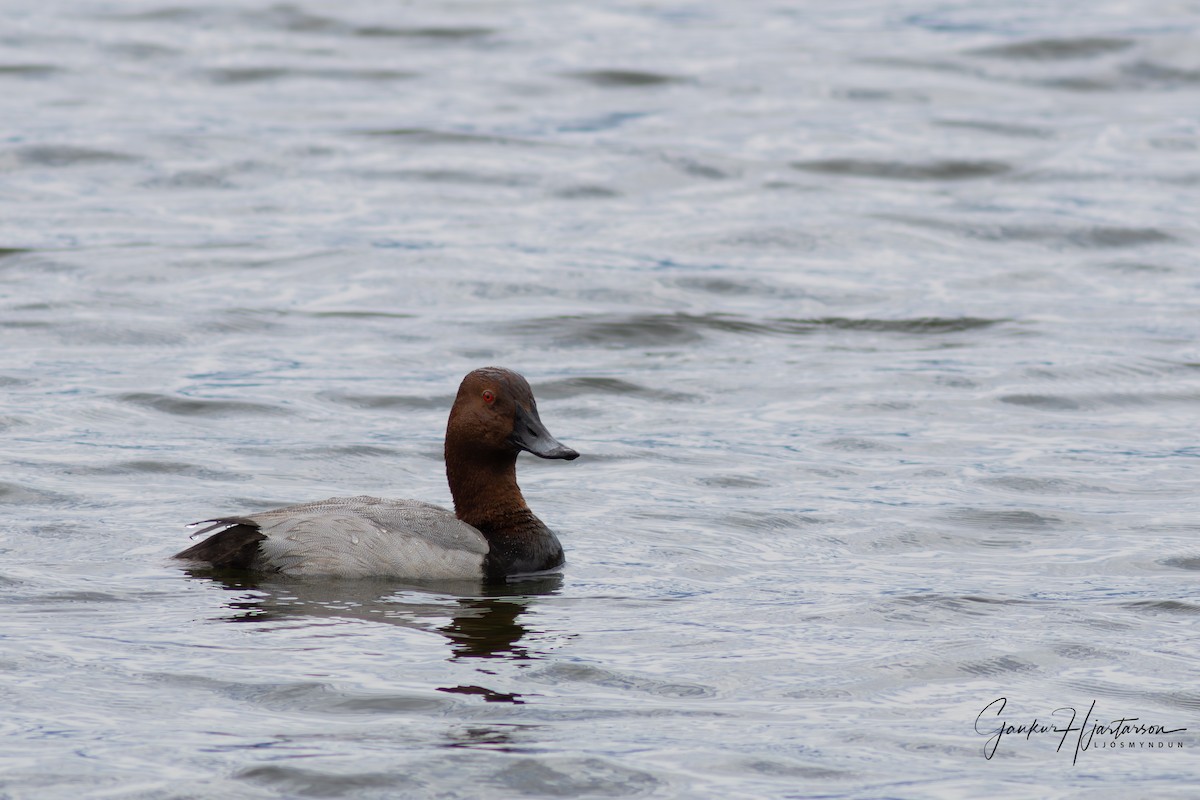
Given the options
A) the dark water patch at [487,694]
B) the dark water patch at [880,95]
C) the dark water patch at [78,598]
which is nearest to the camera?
the dark water patch at [487,694]

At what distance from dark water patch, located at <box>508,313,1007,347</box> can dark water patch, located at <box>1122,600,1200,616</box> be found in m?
6.65

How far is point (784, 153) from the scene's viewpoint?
2172cm

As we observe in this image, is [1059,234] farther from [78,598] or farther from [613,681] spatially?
[78,598]

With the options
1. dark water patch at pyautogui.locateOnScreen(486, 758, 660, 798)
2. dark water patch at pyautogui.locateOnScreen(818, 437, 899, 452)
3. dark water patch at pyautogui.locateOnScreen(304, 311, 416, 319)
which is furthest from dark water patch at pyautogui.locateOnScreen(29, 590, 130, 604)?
dark water patch at pyautogui.locateOnScreen(304, 311, 416, 319)

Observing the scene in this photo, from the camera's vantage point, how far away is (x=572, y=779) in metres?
6.46

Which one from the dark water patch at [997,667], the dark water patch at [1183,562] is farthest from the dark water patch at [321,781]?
the dark water patch at [1183,562]

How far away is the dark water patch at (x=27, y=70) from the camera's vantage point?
82.6 ft

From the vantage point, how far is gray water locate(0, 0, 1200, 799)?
6.98 m

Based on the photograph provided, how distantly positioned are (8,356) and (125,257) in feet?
11.1

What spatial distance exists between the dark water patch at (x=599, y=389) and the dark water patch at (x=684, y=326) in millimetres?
1283

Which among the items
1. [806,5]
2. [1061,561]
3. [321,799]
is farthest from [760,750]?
[806,5]

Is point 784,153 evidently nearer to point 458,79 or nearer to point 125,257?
point 458,79

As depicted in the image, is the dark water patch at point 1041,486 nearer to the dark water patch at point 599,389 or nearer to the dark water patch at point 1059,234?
the dark water patch at point 599,389

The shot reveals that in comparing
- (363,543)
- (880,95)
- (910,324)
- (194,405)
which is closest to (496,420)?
(363,543)
